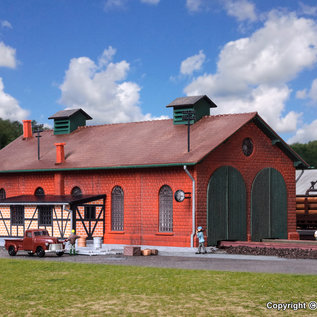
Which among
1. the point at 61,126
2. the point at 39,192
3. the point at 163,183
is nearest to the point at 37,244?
the point at 163,183

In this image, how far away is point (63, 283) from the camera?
18.6 metres

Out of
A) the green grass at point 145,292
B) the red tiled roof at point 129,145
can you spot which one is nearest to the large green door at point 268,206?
the red tiled roof at point 129,145

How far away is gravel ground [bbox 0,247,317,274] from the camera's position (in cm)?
2258

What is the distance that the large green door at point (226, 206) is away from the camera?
32.7 meters

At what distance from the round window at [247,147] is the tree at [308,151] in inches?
2752

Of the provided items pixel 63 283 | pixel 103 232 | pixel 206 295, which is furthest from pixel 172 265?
pixel 103 232

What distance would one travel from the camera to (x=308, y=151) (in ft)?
349

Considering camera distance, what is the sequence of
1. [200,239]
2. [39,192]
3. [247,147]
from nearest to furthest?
[200,239] → [247,147] → [39,192]

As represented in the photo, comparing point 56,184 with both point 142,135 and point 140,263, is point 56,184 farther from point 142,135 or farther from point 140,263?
point 140,263

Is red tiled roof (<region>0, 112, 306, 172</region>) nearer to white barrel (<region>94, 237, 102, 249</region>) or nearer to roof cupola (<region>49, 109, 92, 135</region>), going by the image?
roof cupola (<region>49, 109, 92, 135</region>)

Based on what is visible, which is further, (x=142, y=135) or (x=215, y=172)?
(x=142, y=135)

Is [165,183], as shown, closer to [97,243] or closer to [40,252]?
[97,243]

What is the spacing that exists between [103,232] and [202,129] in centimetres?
858

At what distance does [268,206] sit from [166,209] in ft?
22.5
